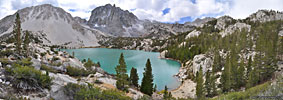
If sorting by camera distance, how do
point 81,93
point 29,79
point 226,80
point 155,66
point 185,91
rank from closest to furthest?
point 29,79 → point 81,93 → point 226,80 → point 185,91 → point 155,66

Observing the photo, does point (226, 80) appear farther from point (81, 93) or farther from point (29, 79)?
point (29, 79)

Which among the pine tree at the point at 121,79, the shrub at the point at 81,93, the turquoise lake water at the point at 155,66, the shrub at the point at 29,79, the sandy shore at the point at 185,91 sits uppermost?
the shrub at the point at 29,79

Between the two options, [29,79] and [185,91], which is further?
[185,91]

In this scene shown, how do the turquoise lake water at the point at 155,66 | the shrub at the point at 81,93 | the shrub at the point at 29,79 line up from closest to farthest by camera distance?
1. the shrub at the point at 29,79
2. the shrub at the point at 81,93
3. the turquoise lake water at the point at 155,66

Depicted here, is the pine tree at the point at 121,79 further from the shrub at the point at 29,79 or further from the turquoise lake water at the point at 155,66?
the turquoise lake water at the point at 155,66

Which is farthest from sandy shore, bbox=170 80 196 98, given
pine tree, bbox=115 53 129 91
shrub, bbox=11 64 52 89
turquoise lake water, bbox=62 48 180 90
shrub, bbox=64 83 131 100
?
shrub, bbox=11 64 52 89

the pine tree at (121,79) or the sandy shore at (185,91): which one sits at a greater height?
the pine tree at (121,79)

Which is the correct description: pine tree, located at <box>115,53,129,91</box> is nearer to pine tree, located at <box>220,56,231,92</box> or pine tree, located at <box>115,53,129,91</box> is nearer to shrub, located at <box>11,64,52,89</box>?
shrub, located at <box>11,64,52,89</box>

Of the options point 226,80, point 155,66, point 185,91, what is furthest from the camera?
point 155,66

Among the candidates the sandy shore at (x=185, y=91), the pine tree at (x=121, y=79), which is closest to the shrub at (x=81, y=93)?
the pine tree at (x=121, y=79)

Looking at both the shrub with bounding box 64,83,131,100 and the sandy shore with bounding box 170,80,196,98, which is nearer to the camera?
the shrub with bounding box 64,83,131,100

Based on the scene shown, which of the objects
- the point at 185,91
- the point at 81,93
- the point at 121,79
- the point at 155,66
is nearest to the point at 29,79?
the point at 81,93

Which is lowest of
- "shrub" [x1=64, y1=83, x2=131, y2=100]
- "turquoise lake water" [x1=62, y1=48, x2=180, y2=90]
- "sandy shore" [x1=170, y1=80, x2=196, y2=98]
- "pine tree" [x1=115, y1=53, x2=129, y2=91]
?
"sandy shore" [x1=170, y1=80, x2=196, y2=98]

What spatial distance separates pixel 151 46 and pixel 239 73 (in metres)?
128
